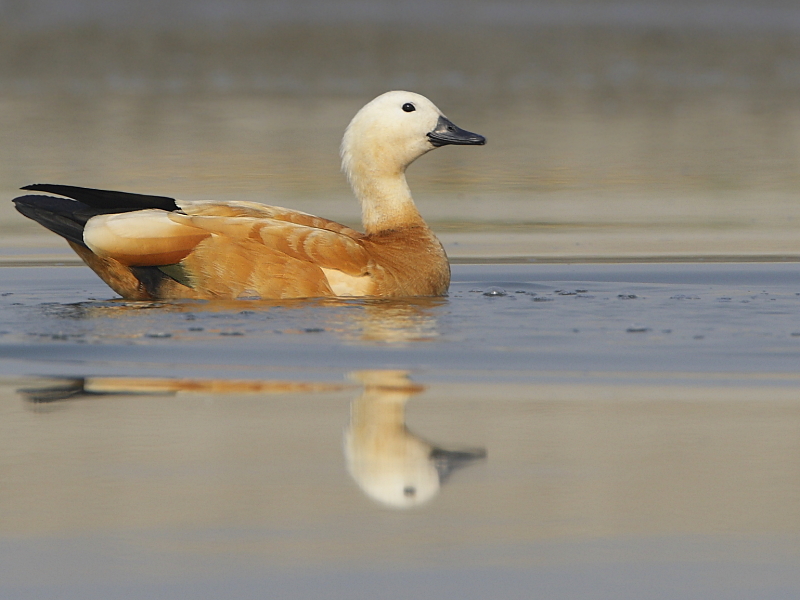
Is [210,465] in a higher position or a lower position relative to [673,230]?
lower

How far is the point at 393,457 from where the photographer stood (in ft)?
17.3

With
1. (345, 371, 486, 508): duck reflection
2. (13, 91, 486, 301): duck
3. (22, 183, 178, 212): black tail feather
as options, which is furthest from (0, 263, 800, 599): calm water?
(22, 183, 178, 212): black tail feather

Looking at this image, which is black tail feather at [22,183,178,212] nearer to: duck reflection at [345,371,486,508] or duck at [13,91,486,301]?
duck at [13,91,486,301]

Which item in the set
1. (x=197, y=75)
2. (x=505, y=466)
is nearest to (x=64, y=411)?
(x=505, y=466)

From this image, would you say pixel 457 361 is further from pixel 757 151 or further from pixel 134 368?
pixel 757 151

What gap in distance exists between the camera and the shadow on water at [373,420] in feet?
16.4

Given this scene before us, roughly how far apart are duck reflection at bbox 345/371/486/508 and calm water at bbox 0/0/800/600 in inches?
0.6

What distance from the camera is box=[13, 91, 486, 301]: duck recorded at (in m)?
8.67

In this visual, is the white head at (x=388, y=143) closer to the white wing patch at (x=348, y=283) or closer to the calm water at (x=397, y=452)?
the white wing patch at (x=348, y=283)

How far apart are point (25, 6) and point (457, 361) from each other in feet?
97.5

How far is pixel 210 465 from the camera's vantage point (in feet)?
17.0

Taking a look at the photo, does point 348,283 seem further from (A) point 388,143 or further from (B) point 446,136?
(B) point 446,136

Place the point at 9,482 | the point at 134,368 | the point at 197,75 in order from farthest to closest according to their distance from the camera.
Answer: the point at 197,75
the point at 134,368
the point at 9,482

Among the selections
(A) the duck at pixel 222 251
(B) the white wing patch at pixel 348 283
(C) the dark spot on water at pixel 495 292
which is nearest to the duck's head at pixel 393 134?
(A) the duck at pixel 222 251
